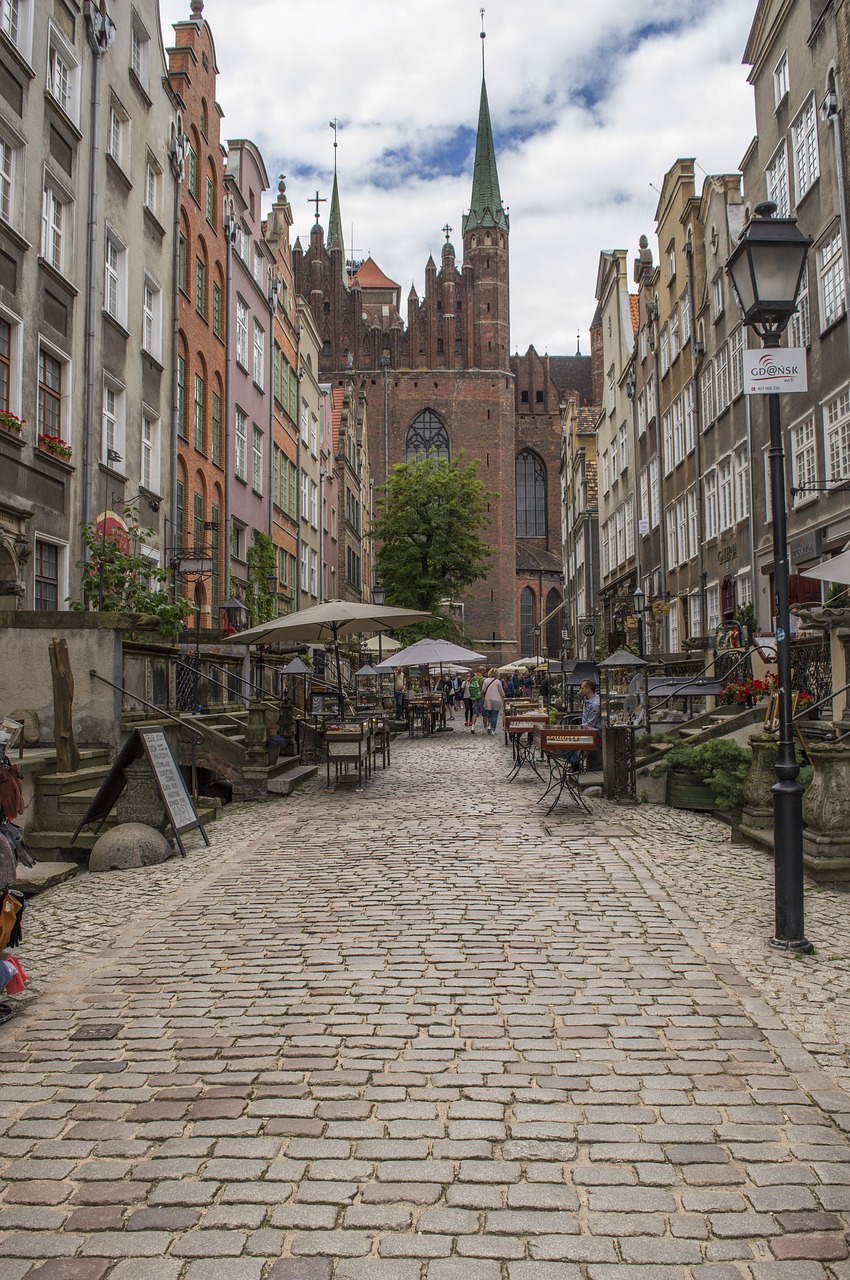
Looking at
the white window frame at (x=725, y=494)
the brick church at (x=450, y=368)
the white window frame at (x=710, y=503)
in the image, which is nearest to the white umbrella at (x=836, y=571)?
the white window frame at (x=725, y=494)

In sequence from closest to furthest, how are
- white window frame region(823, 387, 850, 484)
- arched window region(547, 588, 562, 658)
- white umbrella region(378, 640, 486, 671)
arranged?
1. white window frame region(823, 387, 850, 484)
2. white umbrella region(378, 640, 486, 671)
3. arched window region(547, 588, 562, 658)

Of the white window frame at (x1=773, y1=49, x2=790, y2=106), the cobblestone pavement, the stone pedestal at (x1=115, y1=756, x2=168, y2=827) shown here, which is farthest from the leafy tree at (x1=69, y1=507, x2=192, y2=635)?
the white window frame at (x1=773, y1=49, x2=790, y2=106)

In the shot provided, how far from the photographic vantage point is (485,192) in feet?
237

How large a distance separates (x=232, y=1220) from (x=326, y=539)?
41.5 meters

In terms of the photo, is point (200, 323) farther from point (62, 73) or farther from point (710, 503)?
point (710, 503)

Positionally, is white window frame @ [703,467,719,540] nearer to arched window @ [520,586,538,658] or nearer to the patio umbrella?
the patio umbrella

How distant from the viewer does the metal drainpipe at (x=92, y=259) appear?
16516 millimetres

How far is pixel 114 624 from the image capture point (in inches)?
402

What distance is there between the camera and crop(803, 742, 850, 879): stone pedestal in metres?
7.23

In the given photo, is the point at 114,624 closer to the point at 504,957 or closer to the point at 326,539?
the point at 504,957

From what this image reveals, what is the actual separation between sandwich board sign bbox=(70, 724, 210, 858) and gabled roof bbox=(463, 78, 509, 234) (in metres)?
68.7

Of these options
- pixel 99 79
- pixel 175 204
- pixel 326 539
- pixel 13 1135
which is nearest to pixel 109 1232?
pixel 13 1135

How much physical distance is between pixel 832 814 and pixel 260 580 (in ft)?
76.4

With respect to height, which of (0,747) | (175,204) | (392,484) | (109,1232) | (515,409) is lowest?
(109,1232)
